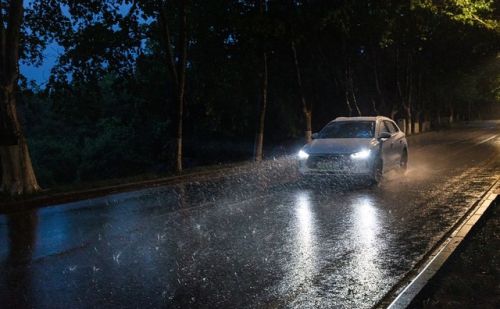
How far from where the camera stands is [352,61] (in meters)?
43.1

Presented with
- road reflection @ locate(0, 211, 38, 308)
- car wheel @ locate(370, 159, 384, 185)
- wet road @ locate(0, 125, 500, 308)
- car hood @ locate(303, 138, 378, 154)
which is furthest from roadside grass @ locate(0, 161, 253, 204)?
car wheel @ locate(370, 159, 384, 185)

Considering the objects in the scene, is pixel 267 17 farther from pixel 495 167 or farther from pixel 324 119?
pixel 324 119

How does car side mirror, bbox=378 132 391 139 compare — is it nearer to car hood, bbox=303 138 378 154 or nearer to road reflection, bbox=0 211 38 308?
car hood, bbox=303 138 378 154

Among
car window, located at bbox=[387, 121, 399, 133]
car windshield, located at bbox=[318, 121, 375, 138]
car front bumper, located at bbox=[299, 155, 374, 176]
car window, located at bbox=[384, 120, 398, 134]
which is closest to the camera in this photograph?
car front bumper, located at bbox=[299, 155, 374, 176]

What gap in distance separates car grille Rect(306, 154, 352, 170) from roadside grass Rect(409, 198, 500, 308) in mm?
5827

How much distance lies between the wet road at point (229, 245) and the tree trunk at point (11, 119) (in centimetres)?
216

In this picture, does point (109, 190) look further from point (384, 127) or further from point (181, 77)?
point (384, 127)

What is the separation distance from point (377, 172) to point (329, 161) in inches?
55.0

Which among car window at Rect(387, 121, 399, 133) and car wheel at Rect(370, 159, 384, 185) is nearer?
car wheel at Rect(370, 159, 384, 185)

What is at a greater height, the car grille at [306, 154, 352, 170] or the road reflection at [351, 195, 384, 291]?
the car grille at [306, 154, 352, 170]

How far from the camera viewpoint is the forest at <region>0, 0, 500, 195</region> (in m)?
19.0

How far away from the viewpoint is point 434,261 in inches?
249

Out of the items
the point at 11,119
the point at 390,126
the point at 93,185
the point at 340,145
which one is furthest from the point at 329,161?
the point at 11,119

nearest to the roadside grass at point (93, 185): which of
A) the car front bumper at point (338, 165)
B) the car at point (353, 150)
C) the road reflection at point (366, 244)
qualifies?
the car at point (353, 150)
